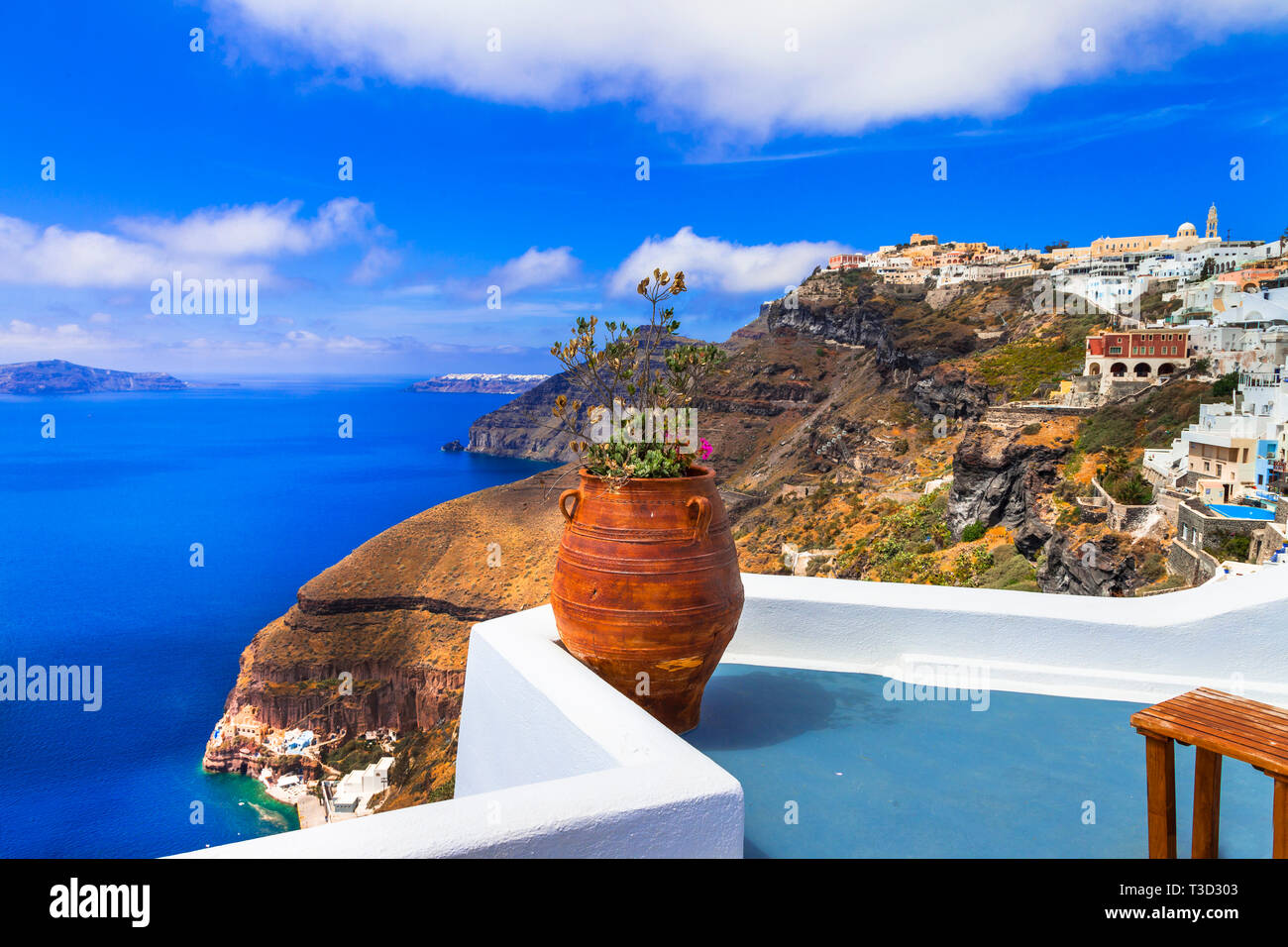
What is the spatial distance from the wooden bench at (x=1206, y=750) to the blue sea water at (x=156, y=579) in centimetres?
750

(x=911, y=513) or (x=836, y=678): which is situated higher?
(x=836, y=678)

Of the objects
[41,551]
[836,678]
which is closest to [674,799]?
[836,678]

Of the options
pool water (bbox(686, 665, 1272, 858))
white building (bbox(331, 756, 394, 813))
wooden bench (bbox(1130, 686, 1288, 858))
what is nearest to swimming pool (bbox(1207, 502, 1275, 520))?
pool water (bbox(686, 665, 1272, 858))

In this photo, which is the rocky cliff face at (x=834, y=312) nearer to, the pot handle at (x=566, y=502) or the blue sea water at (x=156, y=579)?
the blue sea water at (x=156, y=579)

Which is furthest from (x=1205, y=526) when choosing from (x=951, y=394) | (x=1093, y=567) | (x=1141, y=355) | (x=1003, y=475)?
(x=951, y=394)

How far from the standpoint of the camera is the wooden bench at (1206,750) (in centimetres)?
126

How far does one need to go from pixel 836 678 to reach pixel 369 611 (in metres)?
33.1

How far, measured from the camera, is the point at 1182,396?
24172 mm

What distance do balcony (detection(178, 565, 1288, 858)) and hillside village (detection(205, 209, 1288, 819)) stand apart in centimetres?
432

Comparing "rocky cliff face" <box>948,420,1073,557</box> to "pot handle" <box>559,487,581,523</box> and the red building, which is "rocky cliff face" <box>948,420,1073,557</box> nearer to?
the red building

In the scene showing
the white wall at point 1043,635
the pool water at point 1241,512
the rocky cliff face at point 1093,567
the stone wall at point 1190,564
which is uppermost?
the white wall at point 1043,635

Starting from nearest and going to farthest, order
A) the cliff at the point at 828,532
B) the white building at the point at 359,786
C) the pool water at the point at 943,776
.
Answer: the pool water at the point at 943,776 < the cliff at the point at 828,532 < the white building at the point at 359,786

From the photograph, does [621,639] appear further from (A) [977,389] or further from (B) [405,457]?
(B) [405,457]

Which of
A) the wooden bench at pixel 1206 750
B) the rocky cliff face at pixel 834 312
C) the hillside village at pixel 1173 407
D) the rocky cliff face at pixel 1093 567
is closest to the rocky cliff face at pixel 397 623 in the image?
the hillside village at pixel 1173 407
